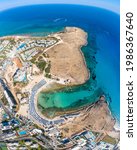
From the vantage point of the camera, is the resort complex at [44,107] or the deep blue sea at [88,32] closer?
the resort complex at [44,107]

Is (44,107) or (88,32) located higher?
(88,32)

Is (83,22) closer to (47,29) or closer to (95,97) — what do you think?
(47,29)

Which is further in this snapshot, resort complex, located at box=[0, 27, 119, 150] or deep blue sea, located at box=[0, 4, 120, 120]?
deep blue sea, located at box=[0, 4, 120, 120]

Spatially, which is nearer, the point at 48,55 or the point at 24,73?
the point at 24,73

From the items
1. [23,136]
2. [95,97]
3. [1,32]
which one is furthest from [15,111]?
[1,32]
